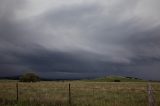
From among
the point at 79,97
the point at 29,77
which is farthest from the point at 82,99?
the point at 29,77

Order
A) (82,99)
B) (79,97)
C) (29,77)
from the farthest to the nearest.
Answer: (29,77), (79,97), (82,99)

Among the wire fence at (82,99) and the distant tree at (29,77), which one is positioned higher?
the distant tree at (29,77)

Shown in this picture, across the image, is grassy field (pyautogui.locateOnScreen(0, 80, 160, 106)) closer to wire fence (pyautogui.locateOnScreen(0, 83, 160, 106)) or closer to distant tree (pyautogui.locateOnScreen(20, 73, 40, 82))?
wire fence (pyautogui.locateOnScreen(0, 83, 160, 106))

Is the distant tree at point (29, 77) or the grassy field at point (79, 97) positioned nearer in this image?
the grassy field at point (79, 97)

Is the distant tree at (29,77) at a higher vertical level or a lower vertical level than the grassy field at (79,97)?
higher

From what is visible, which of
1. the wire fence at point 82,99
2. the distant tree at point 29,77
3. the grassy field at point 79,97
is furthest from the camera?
the distant tree at point 29,77

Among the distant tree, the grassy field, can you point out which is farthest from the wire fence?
the distant tree

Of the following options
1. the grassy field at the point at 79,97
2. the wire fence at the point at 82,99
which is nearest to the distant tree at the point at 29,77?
the grassy field at the point at 79,97

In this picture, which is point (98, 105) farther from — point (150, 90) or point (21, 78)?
point (21, 78)

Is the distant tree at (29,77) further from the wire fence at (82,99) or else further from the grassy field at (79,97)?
the wire fence at (82,99)

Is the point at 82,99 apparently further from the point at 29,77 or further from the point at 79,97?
the point at 29,77

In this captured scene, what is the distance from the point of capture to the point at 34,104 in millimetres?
18625

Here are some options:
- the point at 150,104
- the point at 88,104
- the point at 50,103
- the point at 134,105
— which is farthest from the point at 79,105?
the point at 150,104

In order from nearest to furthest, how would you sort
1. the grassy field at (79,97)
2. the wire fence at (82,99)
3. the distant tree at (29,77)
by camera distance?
the wire fence at (82,99) < the grassy field at (79,97) < the distant tree at (29,77)
